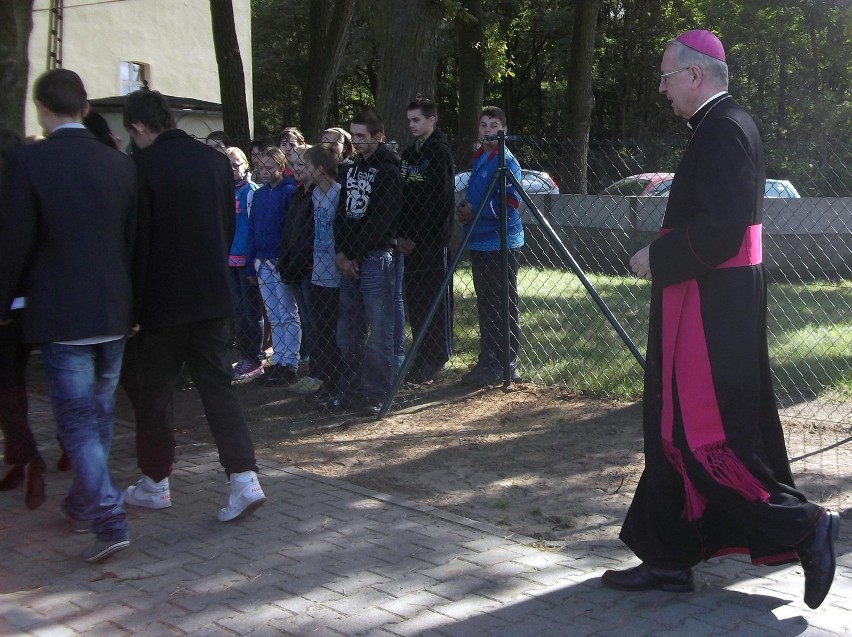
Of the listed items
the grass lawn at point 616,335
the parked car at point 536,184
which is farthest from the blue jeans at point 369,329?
the parked car at point 536,184

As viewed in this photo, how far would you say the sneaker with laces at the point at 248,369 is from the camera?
803 centimetres

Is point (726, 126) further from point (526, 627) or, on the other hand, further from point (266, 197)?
point (266, 197)

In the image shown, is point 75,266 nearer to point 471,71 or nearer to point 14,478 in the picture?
point 14,478

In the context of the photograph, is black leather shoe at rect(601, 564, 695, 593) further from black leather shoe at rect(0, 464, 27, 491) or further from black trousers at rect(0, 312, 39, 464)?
black leather shoe at rect(0, 464, 27, 491)

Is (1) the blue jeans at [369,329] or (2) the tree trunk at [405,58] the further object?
(2) the tree trunk at [405,58]

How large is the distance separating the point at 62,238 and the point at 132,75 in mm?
20858

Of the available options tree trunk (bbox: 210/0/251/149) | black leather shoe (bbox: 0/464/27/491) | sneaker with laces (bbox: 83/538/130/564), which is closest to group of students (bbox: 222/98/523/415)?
black leather shoe (bbox: 0/464/27/491)

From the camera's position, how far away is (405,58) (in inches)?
400

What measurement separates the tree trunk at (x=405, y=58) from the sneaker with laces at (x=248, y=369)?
9.84ft

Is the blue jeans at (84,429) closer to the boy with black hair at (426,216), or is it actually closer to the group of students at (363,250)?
the group of students at (363,250)

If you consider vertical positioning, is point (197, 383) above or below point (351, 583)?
above

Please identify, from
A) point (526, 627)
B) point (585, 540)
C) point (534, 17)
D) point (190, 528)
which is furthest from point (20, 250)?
point (534, 17)

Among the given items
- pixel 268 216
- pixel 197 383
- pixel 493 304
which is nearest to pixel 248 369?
pixel 268 216

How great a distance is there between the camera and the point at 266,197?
7609 millimetres
